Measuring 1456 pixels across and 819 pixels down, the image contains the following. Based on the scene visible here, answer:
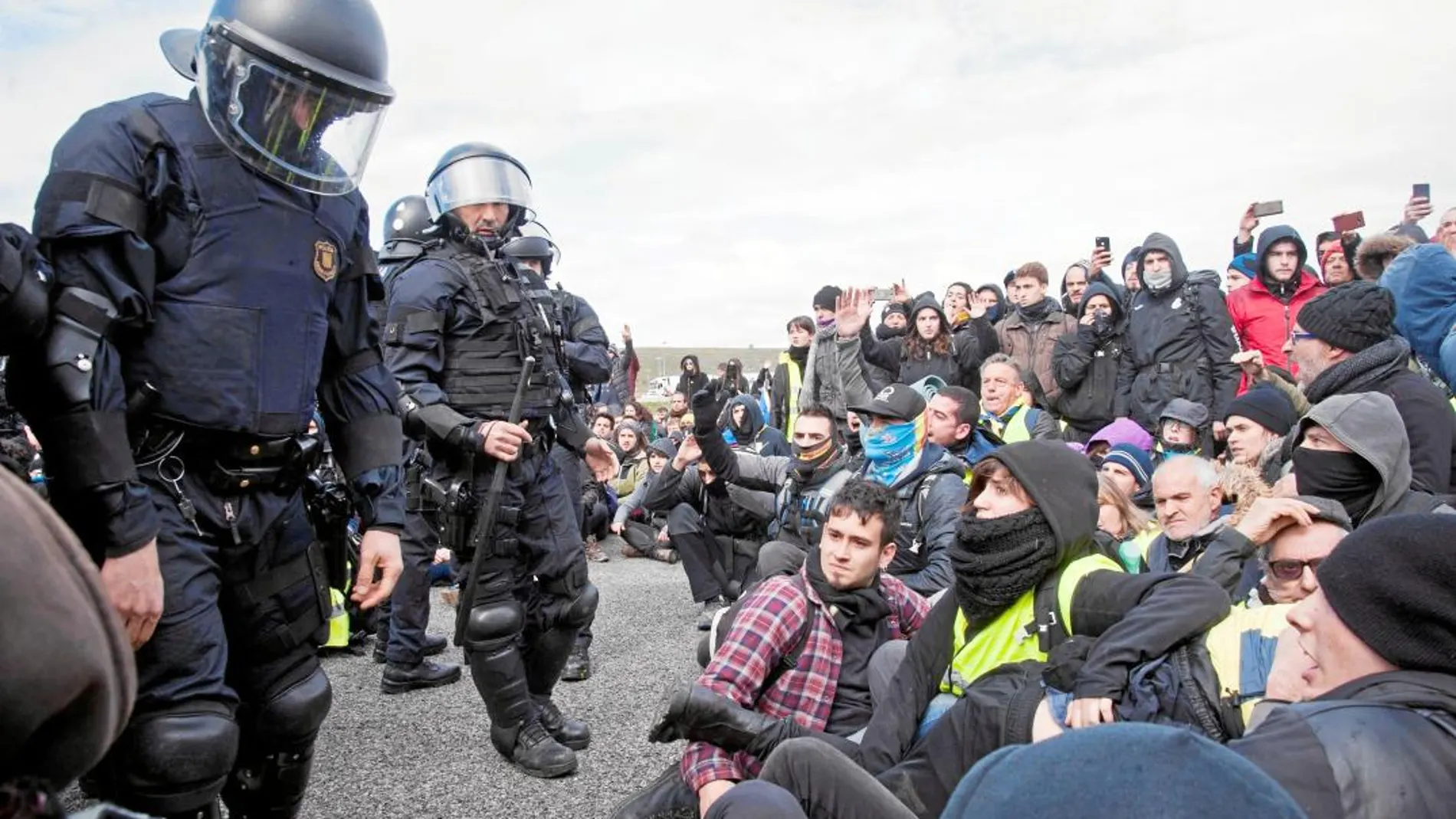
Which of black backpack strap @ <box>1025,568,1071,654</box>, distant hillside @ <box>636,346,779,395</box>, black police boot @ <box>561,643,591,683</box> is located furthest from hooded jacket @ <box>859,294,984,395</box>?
distant hillside @ <box>636,346,779,395</box>

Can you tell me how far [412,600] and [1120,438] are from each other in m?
4.05

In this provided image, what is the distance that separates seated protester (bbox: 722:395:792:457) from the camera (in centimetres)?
814

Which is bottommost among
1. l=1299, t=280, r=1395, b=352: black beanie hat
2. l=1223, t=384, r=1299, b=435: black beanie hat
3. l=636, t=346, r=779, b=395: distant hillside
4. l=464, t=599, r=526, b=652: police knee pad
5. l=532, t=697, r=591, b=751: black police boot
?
l=636, t=346, r=779, b=395: distant hillside

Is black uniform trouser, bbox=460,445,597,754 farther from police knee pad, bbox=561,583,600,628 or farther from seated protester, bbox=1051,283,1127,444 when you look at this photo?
seated protester, bbox=1051,283,1127,444

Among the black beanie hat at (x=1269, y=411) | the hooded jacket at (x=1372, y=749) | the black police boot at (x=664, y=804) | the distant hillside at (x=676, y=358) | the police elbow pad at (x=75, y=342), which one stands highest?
the police elbow pad at (x=75, y=342)

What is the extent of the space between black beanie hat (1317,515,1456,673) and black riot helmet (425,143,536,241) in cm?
328

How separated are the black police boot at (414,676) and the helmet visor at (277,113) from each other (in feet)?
10.2

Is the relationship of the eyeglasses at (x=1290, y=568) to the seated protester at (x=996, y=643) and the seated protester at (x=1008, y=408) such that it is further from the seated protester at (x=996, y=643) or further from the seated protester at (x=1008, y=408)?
the seated protester at (x=1008, y=408)

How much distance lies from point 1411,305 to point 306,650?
4.79 metres

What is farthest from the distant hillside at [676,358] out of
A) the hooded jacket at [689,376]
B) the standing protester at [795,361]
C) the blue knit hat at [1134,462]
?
the blue knit hat at [1134,462]

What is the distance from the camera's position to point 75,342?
198cm

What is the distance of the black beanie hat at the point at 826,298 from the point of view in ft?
27.1

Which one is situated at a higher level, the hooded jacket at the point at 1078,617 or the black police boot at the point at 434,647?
the hooded jacket at the point at 1078,617

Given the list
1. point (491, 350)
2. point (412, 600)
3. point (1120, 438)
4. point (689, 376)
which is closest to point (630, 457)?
point (689, 376)
